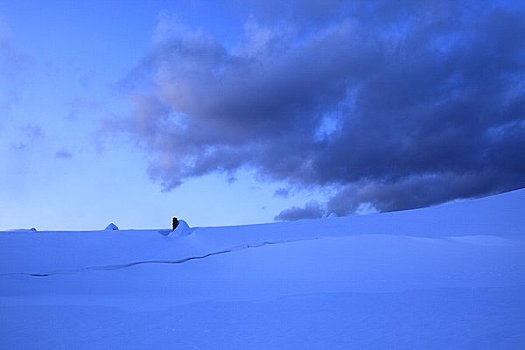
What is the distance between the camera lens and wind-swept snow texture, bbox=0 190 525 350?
2502 mm

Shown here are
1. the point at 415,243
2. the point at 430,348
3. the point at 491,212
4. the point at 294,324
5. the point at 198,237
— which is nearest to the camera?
the point at 430,348

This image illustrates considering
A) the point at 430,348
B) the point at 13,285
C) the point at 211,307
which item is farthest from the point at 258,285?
the point at 13,285

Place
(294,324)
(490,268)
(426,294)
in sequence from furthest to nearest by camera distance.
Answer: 1. (490,268)
2. (426,294)
3. (294,324)

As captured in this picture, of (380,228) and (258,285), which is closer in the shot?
(258,285)

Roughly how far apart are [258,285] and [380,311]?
136 centimetres

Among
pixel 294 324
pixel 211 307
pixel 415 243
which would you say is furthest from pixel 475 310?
pixel 415 243

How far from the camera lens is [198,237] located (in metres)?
6.91

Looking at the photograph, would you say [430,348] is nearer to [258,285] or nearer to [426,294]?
[426,294]

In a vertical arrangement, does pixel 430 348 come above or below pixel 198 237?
below

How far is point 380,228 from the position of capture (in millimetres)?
6434

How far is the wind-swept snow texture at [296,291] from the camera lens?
2502mm

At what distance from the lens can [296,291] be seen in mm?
3566

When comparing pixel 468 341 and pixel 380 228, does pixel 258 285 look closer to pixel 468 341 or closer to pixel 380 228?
pixel 468 341

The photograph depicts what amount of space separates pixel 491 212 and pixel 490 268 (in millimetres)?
2838
